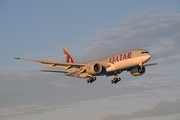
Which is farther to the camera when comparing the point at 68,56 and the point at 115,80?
the point at 68,56

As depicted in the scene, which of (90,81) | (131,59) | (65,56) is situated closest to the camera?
(131,59)

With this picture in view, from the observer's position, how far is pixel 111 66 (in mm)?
89062

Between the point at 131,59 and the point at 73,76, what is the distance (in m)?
14.6

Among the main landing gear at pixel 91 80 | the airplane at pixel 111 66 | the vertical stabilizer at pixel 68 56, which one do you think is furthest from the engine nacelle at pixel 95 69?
the vertical stabilizer at pixel 68 56

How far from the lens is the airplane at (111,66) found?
8650cm

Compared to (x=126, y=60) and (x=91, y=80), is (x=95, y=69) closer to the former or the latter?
(x=91, y=80)

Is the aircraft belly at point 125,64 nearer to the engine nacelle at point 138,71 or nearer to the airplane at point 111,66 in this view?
the airplane at point 111,66

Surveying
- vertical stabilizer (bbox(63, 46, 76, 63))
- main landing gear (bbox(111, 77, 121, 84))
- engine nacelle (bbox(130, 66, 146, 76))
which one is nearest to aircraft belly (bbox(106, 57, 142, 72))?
engine nacelle (bbox(130, 66, 146, 76))

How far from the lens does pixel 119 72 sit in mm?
91875

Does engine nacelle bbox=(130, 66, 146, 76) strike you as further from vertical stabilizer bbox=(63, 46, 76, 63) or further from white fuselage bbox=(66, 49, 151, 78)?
vertical stabilizer bbox=(63, 46, 76, 63)

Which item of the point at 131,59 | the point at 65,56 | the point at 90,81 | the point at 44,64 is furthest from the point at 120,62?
the point at 65,56

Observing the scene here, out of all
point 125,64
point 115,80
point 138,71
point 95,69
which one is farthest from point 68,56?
point 125,64

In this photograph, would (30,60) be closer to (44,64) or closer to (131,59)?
(44,64)

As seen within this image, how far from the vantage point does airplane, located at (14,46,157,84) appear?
8650 cm
